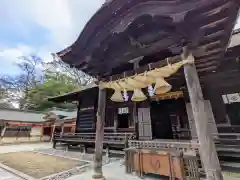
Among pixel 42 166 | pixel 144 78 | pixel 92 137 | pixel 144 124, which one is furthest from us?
pixel 92 137

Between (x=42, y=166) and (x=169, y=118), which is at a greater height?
(x=169, y=118)

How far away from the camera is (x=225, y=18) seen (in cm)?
257

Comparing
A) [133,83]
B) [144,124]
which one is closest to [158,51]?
[133,83]

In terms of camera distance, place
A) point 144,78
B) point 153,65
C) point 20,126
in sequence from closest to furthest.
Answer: point 153,65 → point 144,78 → point 20,126

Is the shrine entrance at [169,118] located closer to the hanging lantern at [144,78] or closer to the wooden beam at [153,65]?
the wooden beam at [153,65]

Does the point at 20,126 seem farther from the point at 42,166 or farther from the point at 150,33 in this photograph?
the point at 150,33

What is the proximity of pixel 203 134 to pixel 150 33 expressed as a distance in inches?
89.1

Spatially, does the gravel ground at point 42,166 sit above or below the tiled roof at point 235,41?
below

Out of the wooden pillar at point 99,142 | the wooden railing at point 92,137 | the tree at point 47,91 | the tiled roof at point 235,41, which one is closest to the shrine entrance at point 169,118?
the wooden railing at point 92,137

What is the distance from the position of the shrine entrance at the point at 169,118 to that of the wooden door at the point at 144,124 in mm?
1175

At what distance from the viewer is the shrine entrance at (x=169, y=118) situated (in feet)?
28.2

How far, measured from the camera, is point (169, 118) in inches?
368

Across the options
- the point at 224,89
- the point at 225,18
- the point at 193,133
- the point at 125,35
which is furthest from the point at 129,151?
the point at 224,89

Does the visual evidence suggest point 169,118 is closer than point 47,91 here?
Yes
